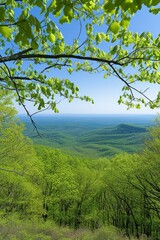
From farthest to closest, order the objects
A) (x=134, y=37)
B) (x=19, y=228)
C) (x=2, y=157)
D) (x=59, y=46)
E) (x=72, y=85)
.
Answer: (x=19, y=228) < (x=2, y=157) < (x=72, y=85) < (x=134, y=37) < (x=59, y=46)

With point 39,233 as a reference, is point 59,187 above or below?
below

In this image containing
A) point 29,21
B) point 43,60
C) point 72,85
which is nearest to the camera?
point 29,21

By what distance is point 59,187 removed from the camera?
3234cm

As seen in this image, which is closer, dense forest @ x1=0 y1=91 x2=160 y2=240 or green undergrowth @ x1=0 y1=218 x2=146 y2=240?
green undergrowth @ x1=0 y1=218 x2=146 y2=240

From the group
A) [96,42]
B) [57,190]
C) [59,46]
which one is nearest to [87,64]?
[96,42]

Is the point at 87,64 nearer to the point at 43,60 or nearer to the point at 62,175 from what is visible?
the point at 43,60

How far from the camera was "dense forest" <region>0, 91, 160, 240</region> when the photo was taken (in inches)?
732

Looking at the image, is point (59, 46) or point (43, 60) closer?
point (59, 46)

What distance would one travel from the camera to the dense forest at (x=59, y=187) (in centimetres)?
1859

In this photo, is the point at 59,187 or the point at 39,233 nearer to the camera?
the point at 39,233

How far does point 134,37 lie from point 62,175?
2892 centimetres

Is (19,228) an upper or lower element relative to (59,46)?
lower

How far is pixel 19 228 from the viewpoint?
19.2 meters

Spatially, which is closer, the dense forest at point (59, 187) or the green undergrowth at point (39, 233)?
the green undergrowth at point (39, 233)
